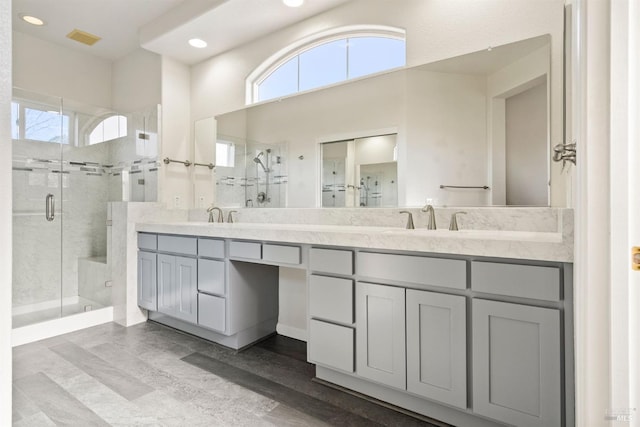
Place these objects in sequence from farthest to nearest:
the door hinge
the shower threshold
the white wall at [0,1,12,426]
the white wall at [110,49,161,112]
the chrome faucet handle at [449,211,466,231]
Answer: the white wall at [110,49,161,112], the shower threshold, the chrome faucet handle at [449,211,466,231], the door hinge, the white wall at [0,1,12,426]

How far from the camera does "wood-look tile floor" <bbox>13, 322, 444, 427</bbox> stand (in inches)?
66.6

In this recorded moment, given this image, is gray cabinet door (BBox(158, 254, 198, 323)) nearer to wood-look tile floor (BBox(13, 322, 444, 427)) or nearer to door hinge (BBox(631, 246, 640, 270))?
wood-look tile floor (BBox(13, 322, 444, 427))

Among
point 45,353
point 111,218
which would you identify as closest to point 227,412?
point 45,353

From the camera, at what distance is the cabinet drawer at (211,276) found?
2482 millimetres

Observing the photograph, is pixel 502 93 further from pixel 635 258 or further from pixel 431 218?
pixel 635 258

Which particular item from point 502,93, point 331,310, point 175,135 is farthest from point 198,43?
point 331,310

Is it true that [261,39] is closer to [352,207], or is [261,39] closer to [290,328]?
[352,207]

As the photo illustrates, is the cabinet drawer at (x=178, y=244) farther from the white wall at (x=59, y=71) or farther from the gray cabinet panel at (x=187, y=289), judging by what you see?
the white wall at (x=59, y=71)

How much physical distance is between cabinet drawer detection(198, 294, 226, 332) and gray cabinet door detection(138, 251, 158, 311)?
0.65 metres

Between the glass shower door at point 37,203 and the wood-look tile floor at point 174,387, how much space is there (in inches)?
33.8

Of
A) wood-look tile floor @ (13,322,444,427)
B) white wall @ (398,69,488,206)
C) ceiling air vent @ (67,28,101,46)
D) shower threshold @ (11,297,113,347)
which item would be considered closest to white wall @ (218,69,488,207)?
white wall @ (398,69,488,206)

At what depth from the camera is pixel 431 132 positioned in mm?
2168

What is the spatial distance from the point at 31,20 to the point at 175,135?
5.44 feet

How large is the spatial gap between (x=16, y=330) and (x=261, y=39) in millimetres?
3213
